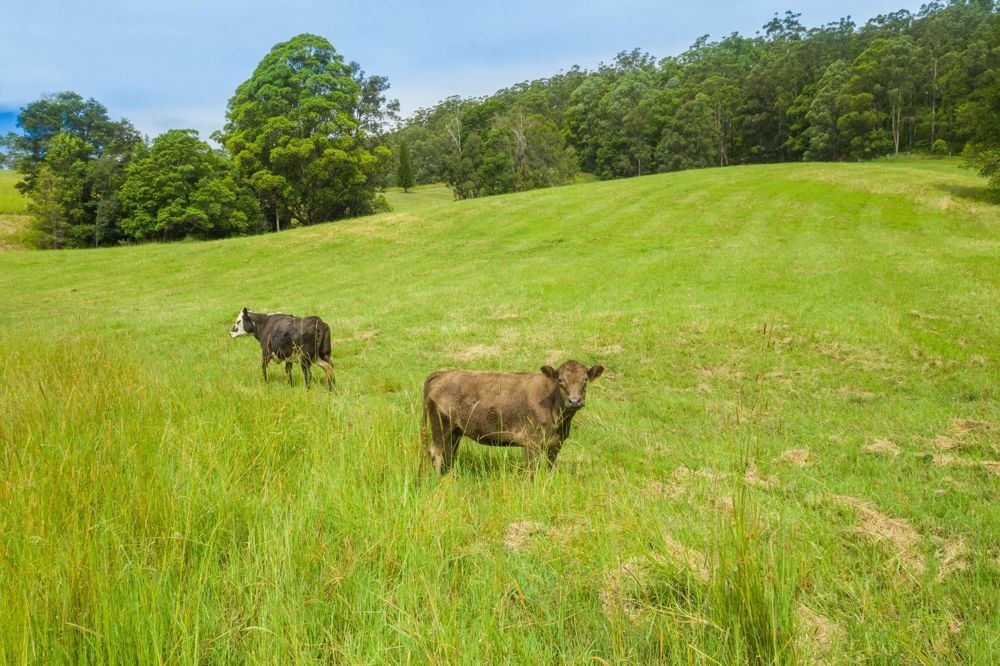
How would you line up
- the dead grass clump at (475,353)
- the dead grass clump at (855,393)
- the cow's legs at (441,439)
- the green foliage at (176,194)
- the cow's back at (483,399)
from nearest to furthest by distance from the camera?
the cow's legs at (441,439) → the cow's back at (483,399) → the dead grass clump at (855,393) → the dead grass clump at (475,353) → the green foliage at (176,194)

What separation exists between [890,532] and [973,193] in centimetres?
3897

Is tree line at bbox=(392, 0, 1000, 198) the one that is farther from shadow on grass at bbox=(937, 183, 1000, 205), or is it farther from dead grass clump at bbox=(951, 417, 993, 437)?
dead grass clump at bbox=(951, 417, 993, 437)

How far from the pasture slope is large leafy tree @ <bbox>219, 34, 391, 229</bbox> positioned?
4028cm

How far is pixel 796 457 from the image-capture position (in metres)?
7.50

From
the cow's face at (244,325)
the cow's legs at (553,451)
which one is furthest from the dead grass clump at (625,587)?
the cow's face at (244,325)

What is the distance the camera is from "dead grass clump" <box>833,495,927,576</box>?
14.5 ft

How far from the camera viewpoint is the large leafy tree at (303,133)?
174ft

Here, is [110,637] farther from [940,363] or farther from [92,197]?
[92,197]

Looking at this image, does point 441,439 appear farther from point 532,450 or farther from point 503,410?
point 532,450

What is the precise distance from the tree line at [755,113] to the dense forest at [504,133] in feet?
1.02

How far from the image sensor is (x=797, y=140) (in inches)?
3615

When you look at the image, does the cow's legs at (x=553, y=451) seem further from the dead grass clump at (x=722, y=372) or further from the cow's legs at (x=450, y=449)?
the dead grass clump at (x=722, y=372)

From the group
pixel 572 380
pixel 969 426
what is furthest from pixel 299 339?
pixel 969 426

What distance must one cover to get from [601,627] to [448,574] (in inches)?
38.4
